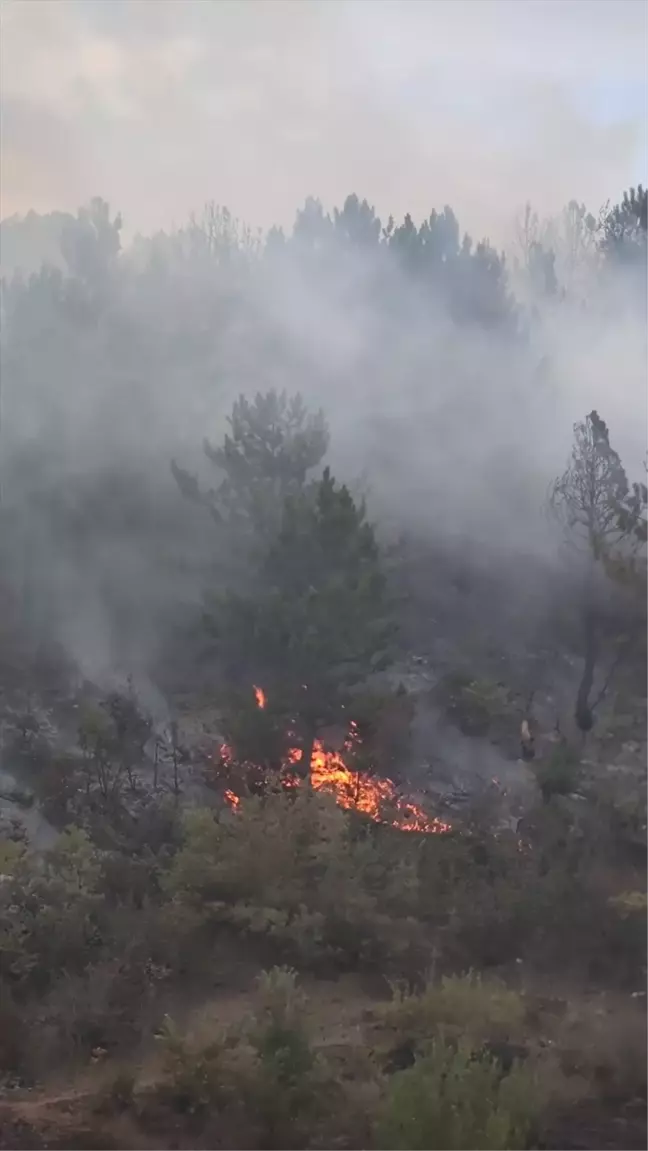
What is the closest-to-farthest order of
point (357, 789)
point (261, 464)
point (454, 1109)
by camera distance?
point (454, 1109), point (357, 789), point (261, 464)

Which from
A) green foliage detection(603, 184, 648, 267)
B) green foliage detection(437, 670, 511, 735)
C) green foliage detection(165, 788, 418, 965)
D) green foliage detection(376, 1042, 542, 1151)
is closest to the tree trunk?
green foliage detection(165, 788, 418, 965)

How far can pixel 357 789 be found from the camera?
10.4 m

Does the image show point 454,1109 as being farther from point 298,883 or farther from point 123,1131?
point 298,883

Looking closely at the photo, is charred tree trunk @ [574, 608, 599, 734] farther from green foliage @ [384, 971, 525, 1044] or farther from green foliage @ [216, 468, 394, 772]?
green foliage @ [384, 971, 525, 1044]

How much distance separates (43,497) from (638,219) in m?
9.71

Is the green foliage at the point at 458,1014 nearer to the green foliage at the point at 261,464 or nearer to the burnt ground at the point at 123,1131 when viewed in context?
the burnt ground at the point at 123,1131

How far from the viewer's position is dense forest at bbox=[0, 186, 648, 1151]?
474 centimetres

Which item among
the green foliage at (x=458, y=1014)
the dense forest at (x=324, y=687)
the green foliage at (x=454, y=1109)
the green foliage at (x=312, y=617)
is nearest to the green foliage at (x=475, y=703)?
the dense forest at (x=324, y=687)

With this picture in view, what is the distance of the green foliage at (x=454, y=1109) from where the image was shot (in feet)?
11.4

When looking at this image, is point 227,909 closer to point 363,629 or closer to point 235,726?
point 235,726

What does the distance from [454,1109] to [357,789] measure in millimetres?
6917

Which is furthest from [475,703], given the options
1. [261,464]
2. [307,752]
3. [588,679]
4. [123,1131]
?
[123,1131]

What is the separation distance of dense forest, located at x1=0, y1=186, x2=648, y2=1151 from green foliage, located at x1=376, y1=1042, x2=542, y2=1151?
15 mm

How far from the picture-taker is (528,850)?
856 centimetres
